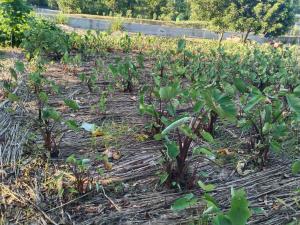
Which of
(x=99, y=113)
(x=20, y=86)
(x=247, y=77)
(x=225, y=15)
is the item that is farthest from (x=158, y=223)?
(x=225, y=15)

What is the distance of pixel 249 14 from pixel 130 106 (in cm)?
1396

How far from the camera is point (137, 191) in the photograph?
6.75 ft

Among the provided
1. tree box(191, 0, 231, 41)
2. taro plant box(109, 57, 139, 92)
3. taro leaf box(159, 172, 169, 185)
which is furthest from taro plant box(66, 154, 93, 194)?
tree box(191, 0, 231, 41)

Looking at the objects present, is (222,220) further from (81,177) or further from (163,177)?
(81,177)

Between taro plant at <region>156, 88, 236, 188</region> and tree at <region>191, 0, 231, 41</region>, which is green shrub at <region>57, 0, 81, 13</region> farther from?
taro plant at <region>156, 88, 236, 188</region>

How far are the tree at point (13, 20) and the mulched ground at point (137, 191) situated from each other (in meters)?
4.18

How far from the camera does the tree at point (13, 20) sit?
6441mm

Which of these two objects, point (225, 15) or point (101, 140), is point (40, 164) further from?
point (225, 15)

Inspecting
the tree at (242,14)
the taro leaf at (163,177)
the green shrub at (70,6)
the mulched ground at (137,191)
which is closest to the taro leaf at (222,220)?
the mulched ground at (137,191)

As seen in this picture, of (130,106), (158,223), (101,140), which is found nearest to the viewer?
(158,223)

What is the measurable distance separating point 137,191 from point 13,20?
5453mm

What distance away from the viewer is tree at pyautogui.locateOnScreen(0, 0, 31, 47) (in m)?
6.44

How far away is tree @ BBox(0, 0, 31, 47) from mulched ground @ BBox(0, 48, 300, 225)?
4180mm

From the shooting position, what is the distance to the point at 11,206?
72.7 inches
